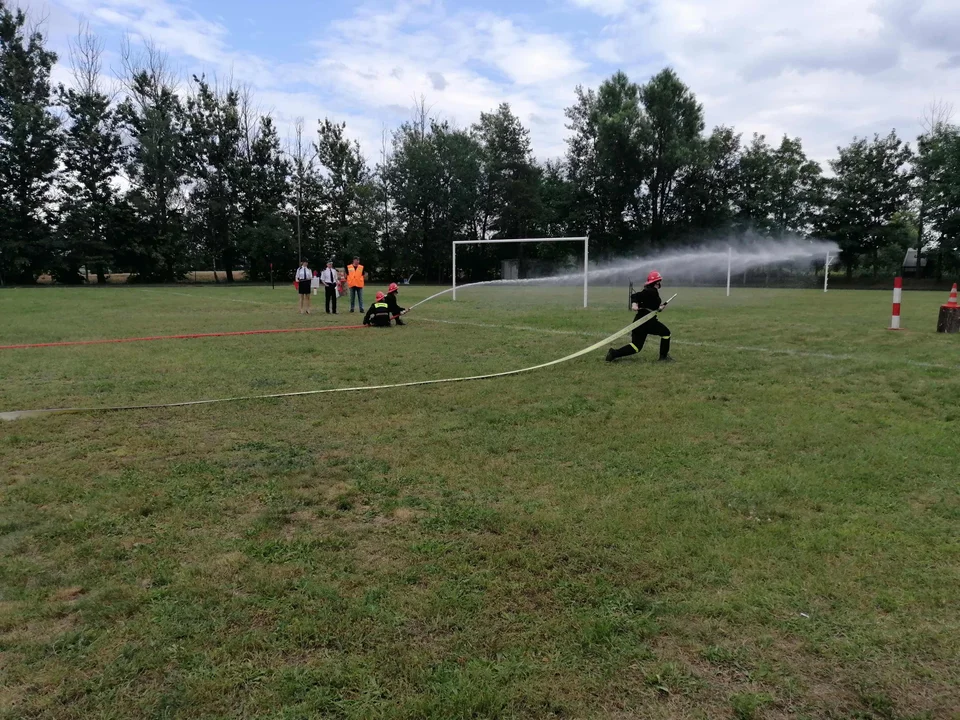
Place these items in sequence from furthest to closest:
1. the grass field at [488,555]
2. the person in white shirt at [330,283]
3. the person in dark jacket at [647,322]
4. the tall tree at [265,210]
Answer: the tall tree at [265,210]
the person in white shirt at [330,283]
the person in dark jacket at [647,322]
the grass field at [488,555]

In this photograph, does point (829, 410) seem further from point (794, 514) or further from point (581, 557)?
point (581, 557)

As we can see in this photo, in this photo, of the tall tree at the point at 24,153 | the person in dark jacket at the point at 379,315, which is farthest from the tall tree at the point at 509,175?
the person in dark jacket at the point at 379,315

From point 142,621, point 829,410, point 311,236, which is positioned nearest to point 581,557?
point 142,621

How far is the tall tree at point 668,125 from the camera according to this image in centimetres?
4953

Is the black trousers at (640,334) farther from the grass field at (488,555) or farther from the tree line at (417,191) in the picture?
the tree line at (417,191)

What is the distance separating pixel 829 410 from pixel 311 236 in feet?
168

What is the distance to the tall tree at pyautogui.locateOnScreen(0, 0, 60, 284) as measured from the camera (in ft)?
138

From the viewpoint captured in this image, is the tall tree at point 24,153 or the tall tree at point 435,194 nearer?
the tall tree at point 24,153

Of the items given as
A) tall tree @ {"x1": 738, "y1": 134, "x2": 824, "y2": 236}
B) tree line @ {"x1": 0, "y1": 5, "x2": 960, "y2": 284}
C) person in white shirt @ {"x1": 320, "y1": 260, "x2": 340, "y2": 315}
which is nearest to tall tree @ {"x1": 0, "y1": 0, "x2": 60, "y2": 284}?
tree line @ {"x1": 0, "y1": 5, "x2": 960, "y2": 284}

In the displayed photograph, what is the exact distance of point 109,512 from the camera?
4090mm

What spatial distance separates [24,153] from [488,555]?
168 feet

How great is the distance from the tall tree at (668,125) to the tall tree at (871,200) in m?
11.9

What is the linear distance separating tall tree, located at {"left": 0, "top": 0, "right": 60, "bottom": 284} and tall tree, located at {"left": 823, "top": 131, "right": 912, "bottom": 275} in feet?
186

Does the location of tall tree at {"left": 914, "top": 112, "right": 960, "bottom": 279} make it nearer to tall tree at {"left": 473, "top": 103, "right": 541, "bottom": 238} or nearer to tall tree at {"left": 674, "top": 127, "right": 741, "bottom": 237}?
tall tree at {"left": 674, "top": 127, "right": 741, "bottom": 237}
